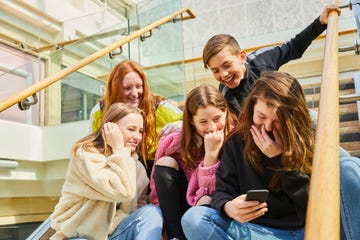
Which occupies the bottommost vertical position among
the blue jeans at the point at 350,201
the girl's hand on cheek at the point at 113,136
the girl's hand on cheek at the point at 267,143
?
the blue jeans at the point at 350,201

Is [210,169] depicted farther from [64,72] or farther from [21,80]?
[21,80]

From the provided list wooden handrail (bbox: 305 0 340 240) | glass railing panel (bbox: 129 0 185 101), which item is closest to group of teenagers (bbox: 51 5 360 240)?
wooden handrail (bbox: 305 0 340 240)

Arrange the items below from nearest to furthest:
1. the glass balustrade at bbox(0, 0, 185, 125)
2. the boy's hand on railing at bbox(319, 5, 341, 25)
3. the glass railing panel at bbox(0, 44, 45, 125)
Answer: the boy's hand on railing at bbox(319, 5, 341, 25) → the glass railing panel at bbox(0, 44, 45, 125) → the glass balustrade at bbox(0, 0, 185, 125)

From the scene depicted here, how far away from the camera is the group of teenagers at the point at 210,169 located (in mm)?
1201

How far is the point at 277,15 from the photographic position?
5082 millimetres

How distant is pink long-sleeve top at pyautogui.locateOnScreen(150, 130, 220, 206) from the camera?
1431 mm

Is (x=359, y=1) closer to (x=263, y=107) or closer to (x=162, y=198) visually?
(x=263, y=107)

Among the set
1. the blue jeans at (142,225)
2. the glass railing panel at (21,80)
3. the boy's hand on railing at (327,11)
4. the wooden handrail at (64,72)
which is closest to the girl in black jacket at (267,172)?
the blue jeans at (142,225)

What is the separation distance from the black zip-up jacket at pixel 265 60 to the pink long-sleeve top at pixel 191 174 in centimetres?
39

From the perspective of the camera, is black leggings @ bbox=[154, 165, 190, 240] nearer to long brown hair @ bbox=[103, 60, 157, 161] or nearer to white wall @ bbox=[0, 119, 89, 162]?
long brown hair @ bbox=[103, 60, 157, 161]

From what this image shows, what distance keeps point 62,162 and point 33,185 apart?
29cm

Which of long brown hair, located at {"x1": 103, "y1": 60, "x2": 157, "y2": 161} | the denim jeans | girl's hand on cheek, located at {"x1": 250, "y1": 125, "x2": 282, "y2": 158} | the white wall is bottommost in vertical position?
the denim jeans

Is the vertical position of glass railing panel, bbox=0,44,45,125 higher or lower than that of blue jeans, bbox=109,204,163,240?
higher

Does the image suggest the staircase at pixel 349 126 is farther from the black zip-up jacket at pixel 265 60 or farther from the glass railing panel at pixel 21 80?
the glass railing panel at pixel 21 80
